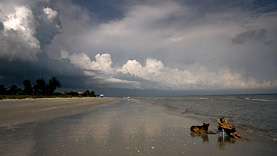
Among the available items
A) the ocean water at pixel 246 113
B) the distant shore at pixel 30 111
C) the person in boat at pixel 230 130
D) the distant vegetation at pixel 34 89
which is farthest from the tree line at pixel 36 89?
the person in boat at pixel 230 130

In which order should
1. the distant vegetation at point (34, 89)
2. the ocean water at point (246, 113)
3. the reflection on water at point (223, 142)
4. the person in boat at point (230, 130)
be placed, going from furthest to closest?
the distant vegetation at point (34, 89), the ocean water at point (246, 113), the person in boat at point (230, 130), the reflection on water at point (223, 142)

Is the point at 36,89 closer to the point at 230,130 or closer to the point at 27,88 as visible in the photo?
the point at 27,88

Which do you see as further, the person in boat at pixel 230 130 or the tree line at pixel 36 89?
the tree line at pixel 36 89

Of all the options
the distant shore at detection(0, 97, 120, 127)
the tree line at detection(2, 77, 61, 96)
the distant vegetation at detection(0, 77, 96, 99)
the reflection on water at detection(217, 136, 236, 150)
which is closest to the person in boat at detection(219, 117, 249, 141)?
the reflection on water at detection(217, 136, 236, 150)

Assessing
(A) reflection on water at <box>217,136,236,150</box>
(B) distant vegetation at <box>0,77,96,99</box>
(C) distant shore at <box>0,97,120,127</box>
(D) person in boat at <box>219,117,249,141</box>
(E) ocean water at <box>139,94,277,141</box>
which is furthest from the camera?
(B) distant vegetation at <box>0,77,96,99</box>

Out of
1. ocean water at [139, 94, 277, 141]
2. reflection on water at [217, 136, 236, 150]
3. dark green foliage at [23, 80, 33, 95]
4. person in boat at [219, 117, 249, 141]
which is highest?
dark green foliage at [23, 80, 33, 95]

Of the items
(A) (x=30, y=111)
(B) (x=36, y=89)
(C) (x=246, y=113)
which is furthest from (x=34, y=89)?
(C) (x=246, y=113)

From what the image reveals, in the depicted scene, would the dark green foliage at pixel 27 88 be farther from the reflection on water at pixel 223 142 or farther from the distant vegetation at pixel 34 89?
the reflection on water at pixel 223 142

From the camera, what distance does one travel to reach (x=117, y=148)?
352 inches

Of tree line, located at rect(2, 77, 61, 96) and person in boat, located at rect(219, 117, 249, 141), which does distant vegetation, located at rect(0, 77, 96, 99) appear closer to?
tree line, located at rect(2, 77, 61, 96)

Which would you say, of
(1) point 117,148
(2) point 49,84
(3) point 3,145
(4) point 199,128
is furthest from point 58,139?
(2) point 49,84

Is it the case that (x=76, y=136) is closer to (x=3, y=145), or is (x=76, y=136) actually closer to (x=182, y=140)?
(x=3, y=145)

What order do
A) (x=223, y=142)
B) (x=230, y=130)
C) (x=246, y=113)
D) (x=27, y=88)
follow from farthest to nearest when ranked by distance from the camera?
1. (x=27, y=88)
2. (x=246, y=113)
3. (x=230, y=130)
4. (x=223, y=142)

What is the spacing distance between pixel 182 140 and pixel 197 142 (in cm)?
93
